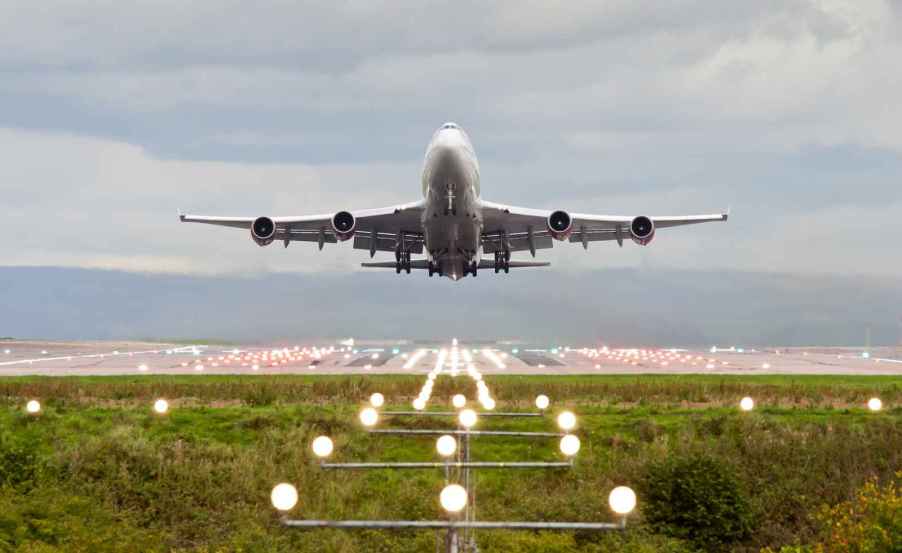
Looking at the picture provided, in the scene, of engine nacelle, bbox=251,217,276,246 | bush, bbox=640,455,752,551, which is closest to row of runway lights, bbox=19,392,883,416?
bush, bbox=640,455,752,551

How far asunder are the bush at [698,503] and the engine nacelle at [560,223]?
2003 cm

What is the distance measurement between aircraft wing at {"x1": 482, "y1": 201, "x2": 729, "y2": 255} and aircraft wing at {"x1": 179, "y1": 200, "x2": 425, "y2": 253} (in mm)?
3831

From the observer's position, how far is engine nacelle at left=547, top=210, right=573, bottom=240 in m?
39.9

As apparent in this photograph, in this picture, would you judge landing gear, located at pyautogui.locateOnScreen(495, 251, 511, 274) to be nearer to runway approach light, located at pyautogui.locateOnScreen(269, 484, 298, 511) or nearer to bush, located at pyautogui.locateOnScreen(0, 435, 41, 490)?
bush, located at pyautogui.locateOnScreen(0, 435, 41, 490)

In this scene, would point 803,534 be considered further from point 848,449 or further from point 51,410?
point 51,410

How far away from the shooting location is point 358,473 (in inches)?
952

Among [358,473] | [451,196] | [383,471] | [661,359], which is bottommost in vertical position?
[661,359]

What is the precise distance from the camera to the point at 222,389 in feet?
126

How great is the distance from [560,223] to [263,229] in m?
13.8

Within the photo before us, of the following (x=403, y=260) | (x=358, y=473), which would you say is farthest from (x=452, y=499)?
(x=403, y=260)

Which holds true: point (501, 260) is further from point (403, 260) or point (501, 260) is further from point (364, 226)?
point (364, 226)

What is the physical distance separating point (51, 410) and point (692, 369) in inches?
1620

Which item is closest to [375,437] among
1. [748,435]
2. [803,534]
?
[748,435]

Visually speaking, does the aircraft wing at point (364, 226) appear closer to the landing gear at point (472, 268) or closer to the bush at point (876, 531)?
the landing gear at point (472, 268)
